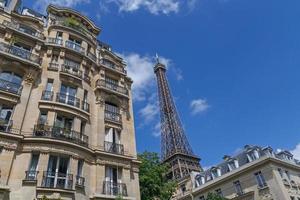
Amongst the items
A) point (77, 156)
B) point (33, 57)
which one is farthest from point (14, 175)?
point (33, 57)

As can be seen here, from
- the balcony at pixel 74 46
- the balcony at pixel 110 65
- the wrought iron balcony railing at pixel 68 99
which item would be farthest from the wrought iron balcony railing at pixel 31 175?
the balcony at pixel 110 65

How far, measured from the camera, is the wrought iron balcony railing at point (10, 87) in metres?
18.0

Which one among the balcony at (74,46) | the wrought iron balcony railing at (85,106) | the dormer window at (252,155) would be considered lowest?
the wrought iron balcony railing at (85,106)

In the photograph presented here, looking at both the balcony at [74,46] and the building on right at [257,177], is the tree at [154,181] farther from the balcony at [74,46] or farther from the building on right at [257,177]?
the building on right at [257,177]

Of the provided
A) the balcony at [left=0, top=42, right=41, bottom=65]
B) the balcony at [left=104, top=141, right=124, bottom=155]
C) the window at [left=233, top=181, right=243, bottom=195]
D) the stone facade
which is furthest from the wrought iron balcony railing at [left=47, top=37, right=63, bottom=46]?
the window at [left=233, top=181, right=243, bottom=195]

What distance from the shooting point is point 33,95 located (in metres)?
18.9

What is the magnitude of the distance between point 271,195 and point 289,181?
3.74m

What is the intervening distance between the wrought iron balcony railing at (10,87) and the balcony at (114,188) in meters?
8.92

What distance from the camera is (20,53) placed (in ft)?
66.8

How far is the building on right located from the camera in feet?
113

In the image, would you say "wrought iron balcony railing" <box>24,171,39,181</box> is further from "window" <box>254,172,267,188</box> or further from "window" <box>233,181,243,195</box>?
"window" <box>233,181,243,195</box>

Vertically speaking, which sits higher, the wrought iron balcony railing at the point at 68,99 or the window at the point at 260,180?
the wrought iron balcony railing at the point at 68,99

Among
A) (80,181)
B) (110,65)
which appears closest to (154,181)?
(80,181)

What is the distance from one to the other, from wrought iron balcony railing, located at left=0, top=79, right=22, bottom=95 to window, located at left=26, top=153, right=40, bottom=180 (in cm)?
494
